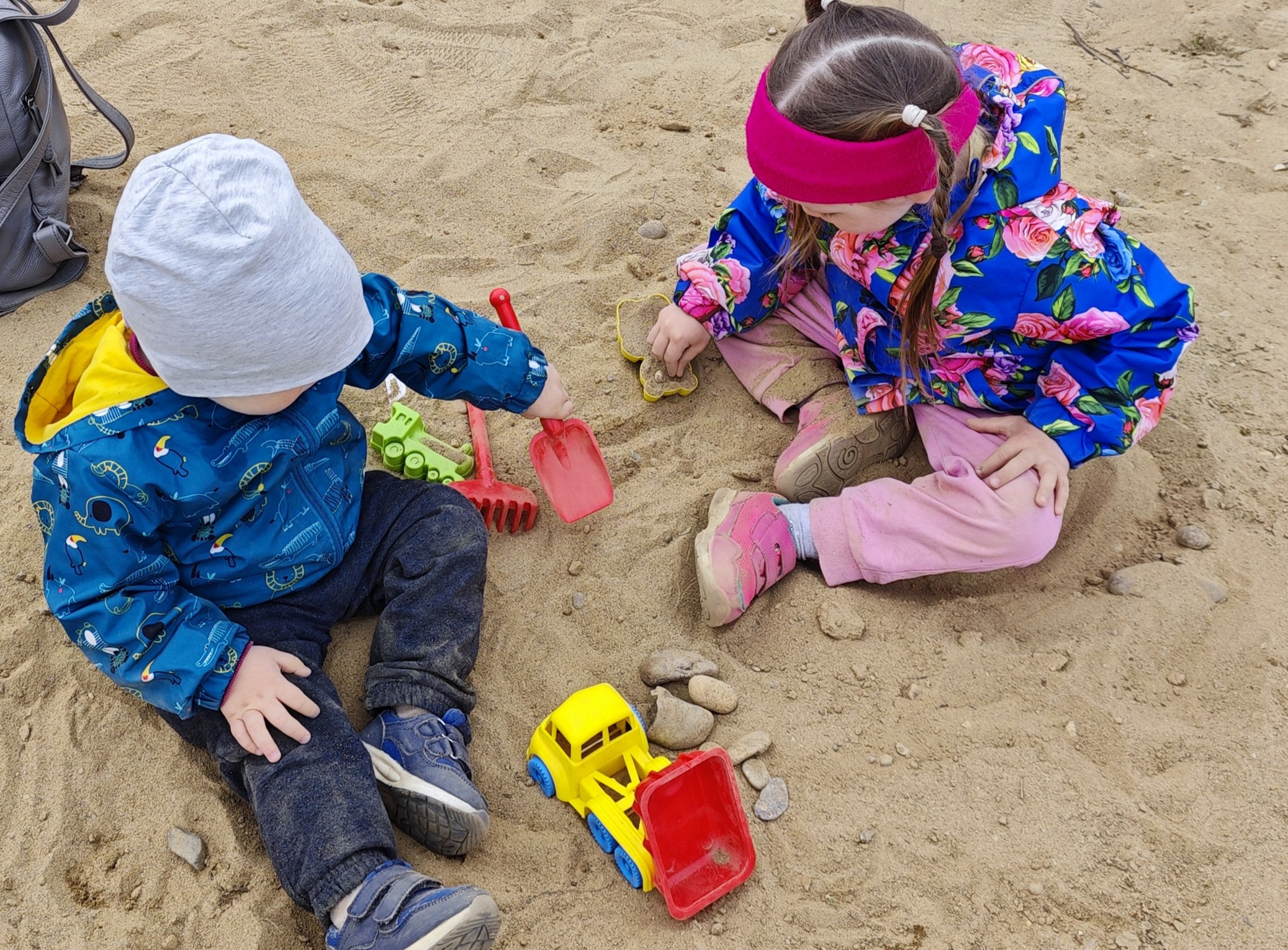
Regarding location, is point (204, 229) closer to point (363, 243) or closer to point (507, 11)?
point (363, 243)

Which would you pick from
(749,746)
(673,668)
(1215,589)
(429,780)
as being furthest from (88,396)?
(1215,589)

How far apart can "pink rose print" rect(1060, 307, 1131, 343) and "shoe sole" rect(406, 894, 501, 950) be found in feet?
4.05

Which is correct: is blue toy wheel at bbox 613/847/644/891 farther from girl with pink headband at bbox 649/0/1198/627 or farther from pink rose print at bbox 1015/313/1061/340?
pink rose print at bbox 1015/313/1061/340

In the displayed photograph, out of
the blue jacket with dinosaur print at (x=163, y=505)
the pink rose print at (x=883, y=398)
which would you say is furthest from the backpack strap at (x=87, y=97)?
the pink rose print at (x=883, y=398)

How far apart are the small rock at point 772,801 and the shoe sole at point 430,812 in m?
0.39

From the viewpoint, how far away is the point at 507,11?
10.8 ft

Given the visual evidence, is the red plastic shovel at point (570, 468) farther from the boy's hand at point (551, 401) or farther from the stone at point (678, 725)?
the stone at point (678, 725)

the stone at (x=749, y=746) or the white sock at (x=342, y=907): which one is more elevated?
the white sock at (x=342, y=907)

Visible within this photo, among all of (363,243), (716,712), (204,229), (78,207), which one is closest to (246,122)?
(78,207)

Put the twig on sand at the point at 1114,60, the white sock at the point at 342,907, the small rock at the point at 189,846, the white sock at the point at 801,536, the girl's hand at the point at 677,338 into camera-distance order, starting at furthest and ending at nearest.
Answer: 1. the twig on sand at the point at 1114,60
2. the girl's hand at the point at 677,338
3. the white sock at the point at 801,536
4. the small rock at the point at 189,846
5. the white sock at the point at 342,907

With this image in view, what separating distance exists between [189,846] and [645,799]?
0.63 m

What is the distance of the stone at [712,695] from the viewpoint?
1637 mm

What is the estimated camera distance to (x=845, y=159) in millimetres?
1502

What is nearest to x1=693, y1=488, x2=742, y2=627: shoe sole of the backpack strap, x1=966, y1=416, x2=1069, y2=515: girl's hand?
x1=966, y1=416, x2=1069, y2=515: girl's hand
